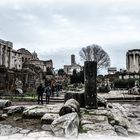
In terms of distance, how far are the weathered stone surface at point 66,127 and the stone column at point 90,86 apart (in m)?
4.78

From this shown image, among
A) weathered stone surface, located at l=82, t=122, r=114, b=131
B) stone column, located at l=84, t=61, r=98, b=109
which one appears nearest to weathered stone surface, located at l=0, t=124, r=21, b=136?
weathered stone surface, located at l=82, t=122, r=114, b=131

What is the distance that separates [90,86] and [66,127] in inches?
227

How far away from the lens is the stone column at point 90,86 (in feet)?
43.9

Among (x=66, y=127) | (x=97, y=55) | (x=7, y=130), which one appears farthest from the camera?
(x=97, y=55)

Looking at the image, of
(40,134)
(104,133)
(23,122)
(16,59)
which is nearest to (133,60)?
(16,59)

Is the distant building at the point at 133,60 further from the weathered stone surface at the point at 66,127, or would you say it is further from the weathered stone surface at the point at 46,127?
the weathered stone surface at the point at 66,127

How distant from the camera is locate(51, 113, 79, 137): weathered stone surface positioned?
25.4 feet

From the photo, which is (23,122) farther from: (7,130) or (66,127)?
(66,127)

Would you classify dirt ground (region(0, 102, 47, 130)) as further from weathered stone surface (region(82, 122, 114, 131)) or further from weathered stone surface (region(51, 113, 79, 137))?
weathered stone surface (region(82, 122, 114, 131))

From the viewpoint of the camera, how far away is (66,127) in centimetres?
786

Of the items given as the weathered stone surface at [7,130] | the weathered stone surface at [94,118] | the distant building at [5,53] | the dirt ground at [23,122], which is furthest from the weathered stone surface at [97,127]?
the distant building at [5,53]

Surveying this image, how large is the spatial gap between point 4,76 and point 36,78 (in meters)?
8.85

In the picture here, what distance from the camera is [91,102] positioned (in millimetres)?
13375

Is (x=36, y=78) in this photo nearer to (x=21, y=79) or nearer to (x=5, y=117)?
(x=21, y=79)
